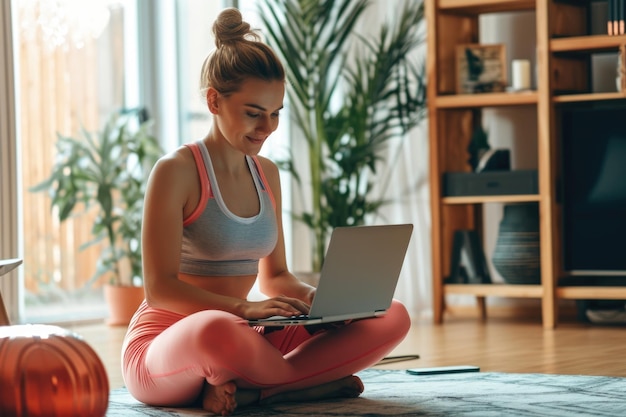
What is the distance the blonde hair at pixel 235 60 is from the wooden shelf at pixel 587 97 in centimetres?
223

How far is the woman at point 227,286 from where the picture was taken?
2264 mm

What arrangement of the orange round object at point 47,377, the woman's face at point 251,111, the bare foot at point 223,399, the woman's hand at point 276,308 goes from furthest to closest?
the woman's face at point 251,111 < the bare foot at point 223,399 < the woman's hand at point 276,308 < the orange round object at point 47,377

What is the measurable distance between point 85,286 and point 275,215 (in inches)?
102

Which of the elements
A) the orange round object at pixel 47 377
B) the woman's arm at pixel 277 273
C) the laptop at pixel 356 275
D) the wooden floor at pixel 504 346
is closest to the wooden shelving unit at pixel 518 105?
the wooden floor at pixel 504 346

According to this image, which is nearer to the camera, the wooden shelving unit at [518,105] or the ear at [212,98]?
the ear at [212,98]

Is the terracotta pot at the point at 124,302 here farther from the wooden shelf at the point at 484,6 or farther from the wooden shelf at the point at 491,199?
the wooden shelf at the point at 484,6

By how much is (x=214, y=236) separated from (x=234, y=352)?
1.01 feet

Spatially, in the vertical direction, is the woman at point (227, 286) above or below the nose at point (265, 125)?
below

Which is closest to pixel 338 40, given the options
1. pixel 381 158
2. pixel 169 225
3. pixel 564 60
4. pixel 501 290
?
pixel 381 158

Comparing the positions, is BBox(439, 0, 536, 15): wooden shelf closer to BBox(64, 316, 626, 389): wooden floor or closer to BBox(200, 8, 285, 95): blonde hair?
BBox(64, 316, 626, 389): wooden floor

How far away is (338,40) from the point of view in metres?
5.02

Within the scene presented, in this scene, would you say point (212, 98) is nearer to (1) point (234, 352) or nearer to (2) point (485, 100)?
(1) point (234, 352)

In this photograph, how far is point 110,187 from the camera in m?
4.77

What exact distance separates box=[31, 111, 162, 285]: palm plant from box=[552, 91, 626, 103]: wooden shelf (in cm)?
177
